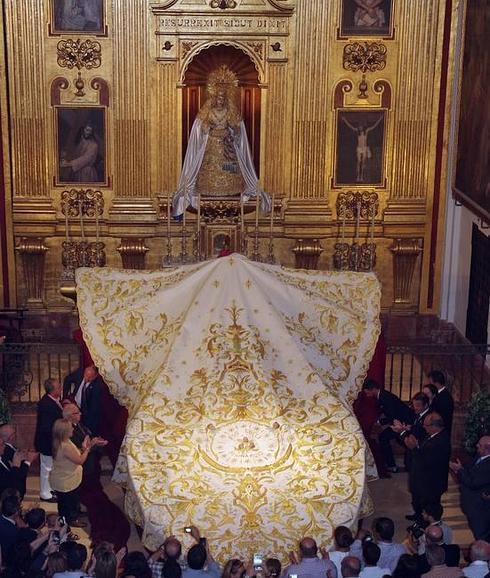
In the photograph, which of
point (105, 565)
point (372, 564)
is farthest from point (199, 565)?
point (372, 564)

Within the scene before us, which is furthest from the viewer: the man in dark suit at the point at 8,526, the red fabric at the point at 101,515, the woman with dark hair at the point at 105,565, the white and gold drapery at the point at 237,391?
the red fabric at the point at 101,515

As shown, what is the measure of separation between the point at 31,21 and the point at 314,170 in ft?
13.8

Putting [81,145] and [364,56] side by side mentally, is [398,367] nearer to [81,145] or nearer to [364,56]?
[364,56]

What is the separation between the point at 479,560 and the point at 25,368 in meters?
7.69

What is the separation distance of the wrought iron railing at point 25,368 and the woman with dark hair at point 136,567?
4.51 metres

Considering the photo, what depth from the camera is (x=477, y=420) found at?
35.7 ft

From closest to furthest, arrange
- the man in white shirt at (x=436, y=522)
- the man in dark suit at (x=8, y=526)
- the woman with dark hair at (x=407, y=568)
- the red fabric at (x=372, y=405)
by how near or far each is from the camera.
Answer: the woman with dark hair at (x=407, y=568)
the man in dark suit at (x=8, y=526)
the man in white shirt at (x=436, y=522)
the red fabric at (x=372, y=405)

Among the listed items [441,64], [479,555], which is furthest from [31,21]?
[479,555]

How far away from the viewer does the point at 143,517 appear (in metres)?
8.90

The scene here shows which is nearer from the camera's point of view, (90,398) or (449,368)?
(90,398)

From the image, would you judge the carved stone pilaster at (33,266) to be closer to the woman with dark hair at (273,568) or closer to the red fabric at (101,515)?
the red fabric at (101,515)

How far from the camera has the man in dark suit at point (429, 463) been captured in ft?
32.3

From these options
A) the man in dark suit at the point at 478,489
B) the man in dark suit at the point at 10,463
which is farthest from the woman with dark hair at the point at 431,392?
the man in dark suit at the point at 10,463

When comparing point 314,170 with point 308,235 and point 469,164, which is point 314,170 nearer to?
point 308,235
